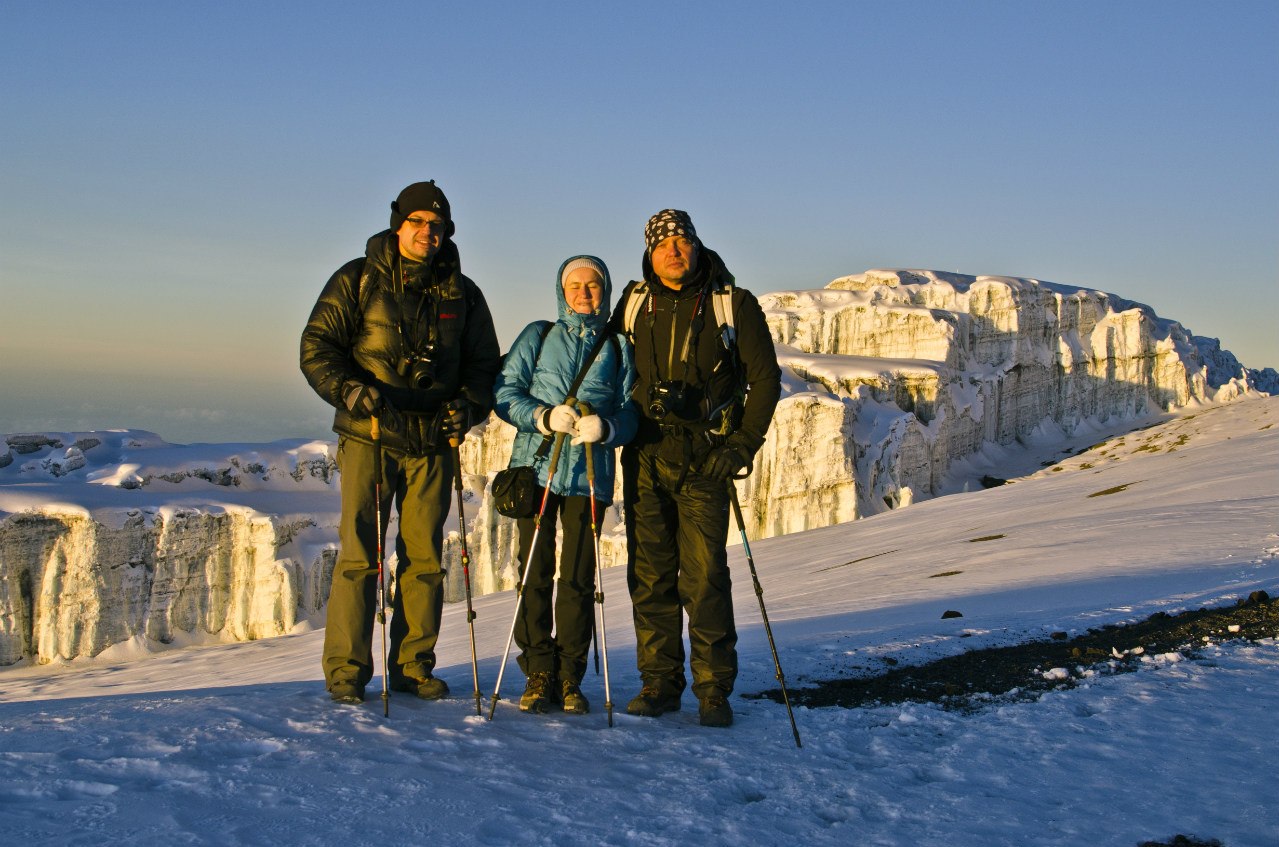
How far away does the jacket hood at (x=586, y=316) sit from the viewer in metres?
6.72

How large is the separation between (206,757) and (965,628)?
21.6 feet

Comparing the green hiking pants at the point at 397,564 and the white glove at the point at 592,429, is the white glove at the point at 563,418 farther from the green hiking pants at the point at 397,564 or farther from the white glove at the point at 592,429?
the green hiking pants at the point at 397,564

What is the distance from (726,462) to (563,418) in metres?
1.06

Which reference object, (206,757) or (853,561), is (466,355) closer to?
(206,757)

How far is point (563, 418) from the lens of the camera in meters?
6.33

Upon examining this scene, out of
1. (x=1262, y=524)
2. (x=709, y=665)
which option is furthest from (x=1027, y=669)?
(x=1262, y=524)

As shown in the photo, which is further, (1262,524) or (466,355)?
(1262,524)

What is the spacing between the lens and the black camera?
6344 millimetres

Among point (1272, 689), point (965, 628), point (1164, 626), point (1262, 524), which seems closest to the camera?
point (1272, 689)

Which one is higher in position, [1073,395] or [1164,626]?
[1073,395]

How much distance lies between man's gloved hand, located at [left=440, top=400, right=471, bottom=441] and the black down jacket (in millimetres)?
82

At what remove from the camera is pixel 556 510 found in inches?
267

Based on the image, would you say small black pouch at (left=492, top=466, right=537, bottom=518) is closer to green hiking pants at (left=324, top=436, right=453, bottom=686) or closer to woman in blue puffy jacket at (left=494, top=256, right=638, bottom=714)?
woman in blue puffy jacket at (left=494, top=256, right=638, bottom=714)

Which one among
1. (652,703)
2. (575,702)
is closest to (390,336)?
(575,702)
